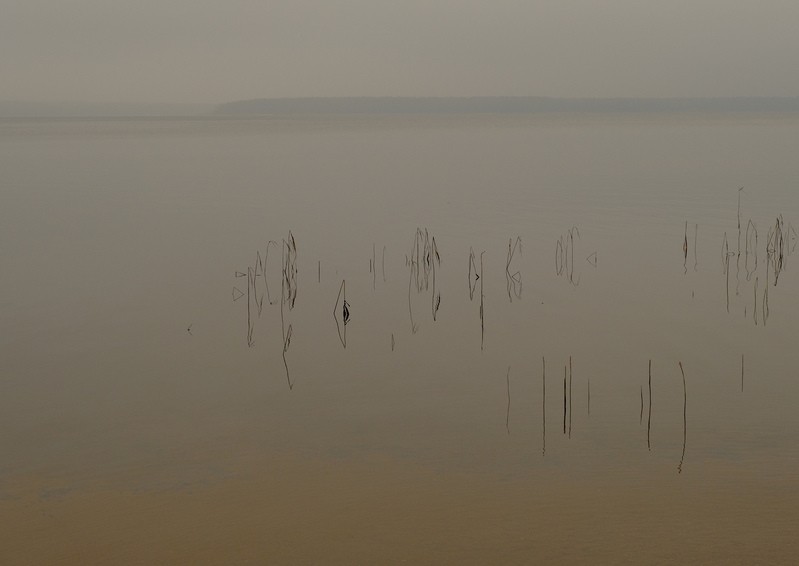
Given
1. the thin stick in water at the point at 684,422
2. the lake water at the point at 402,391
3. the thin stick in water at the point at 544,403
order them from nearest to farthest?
the lake water at the point at 402,391, the thin stick in water at the point at 684,422, the thin stick in water at the point at 544,403

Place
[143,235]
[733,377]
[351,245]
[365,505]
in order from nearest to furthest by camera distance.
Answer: [365,505], [733,377], [351,245], [143,235]

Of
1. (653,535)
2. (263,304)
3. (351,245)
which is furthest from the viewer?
(351,245)

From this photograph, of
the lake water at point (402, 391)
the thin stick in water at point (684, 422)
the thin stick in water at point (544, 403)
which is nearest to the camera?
the lake water at point (402, 391)

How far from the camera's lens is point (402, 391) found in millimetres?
5547

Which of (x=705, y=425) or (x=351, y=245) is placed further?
(x=351, y=245)

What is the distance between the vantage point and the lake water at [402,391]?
3.83 m

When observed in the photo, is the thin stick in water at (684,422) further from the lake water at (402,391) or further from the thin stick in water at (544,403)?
the thin stick in water at (544,403)

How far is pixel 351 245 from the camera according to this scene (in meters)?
10.5

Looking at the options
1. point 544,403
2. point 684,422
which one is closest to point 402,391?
point 544,403

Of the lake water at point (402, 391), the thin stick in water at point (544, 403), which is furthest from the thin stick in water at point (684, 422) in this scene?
the thin stick in water at point (544, 403)

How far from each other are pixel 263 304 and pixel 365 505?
3878 millimetres

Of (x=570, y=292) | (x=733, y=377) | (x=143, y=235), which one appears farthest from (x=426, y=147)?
(x=733, y=377)

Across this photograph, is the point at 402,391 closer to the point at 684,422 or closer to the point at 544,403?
the point at 544,403

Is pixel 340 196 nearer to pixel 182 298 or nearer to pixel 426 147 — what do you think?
pixel 182 298
